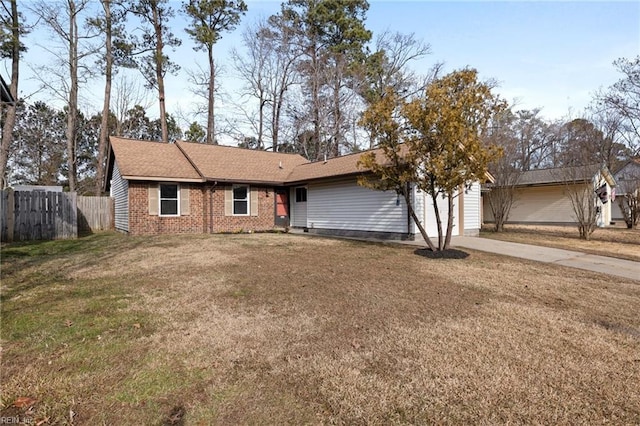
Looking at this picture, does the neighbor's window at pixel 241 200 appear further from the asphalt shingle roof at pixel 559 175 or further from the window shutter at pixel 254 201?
the asphalt shingle roof at pixel 559 175

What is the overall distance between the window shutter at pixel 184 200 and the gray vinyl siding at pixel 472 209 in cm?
1196

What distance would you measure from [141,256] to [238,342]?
629 centimetres

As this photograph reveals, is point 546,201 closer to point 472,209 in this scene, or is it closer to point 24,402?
point 472,209

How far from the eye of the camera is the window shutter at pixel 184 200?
14.8 metres

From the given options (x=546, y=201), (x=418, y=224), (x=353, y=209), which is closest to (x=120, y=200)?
(x=353, y=209)

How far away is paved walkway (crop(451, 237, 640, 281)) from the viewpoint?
7.81 m

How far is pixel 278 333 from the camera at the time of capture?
149 inches

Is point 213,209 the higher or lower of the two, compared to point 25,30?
lower

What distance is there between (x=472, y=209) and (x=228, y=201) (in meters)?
11.0

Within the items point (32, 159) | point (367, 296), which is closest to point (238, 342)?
point (367, 296)

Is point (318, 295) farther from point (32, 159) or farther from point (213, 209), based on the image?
point (32, 159)

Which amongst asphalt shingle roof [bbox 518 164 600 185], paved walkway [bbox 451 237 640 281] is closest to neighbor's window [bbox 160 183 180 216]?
paved walkway [bbox 451 237 640 281]

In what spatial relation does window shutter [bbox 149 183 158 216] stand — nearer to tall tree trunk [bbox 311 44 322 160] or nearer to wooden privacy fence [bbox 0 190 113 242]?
wooden privacy fence [bbox 0 190 113 242]

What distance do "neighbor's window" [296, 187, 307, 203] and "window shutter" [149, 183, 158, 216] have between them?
670 centimetres
